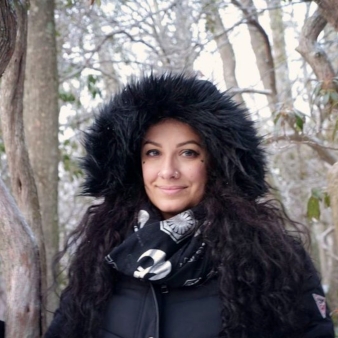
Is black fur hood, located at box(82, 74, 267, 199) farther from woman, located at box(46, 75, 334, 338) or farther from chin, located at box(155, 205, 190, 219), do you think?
chin, located at box(155, 205, 190, 219)

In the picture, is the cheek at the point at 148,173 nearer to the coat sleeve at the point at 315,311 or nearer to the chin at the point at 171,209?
the chin at the point at 171,209

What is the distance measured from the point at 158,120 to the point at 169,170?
8.2 inches

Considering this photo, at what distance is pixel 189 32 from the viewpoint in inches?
292

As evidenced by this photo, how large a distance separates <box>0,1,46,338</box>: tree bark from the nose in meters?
0.55

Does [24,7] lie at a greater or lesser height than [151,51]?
lesser

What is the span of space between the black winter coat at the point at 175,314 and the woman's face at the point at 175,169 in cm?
29

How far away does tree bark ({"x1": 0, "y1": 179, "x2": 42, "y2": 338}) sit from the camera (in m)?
2.58

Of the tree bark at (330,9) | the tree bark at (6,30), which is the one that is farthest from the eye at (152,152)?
the tree bark at (330,9)

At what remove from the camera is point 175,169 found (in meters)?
2.53

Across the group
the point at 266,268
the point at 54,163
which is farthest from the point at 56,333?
the point at 54,163

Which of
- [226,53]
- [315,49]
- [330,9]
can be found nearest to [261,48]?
[226,53]

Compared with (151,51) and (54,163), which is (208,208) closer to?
(54,163)

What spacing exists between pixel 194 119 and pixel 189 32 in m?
5.01

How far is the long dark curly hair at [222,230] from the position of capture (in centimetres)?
239
